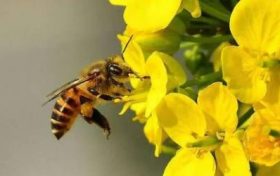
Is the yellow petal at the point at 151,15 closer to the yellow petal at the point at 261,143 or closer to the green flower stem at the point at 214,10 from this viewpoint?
the green flower stem at the point at 214,10

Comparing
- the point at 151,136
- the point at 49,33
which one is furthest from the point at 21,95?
the point at 151,136

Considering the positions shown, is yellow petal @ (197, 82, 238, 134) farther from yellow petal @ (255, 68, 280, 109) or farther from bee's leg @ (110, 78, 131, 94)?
bee's leg @ (110, 78, 131, 94)

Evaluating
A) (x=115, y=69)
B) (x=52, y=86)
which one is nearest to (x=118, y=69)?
(x=115, y=69)

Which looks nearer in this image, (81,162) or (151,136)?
(151,136)

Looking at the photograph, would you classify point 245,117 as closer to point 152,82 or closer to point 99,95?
point 152,82

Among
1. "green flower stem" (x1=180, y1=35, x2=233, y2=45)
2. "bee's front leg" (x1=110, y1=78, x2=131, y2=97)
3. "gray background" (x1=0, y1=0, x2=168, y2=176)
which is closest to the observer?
"green flower stem" (x1=180, y1=35, x2=233, y2=45)

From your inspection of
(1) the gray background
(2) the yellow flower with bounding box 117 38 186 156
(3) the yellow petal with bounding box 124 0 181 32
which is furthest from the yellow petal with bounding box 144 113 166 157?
(1) the gray background

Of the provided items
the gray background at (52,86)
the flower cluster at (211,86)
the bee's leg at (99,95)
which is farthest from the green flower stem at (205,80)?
the gray background at (52,86)

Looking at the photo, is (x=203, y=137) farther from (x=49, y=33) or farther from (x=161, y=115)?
(x=49, y=33)
